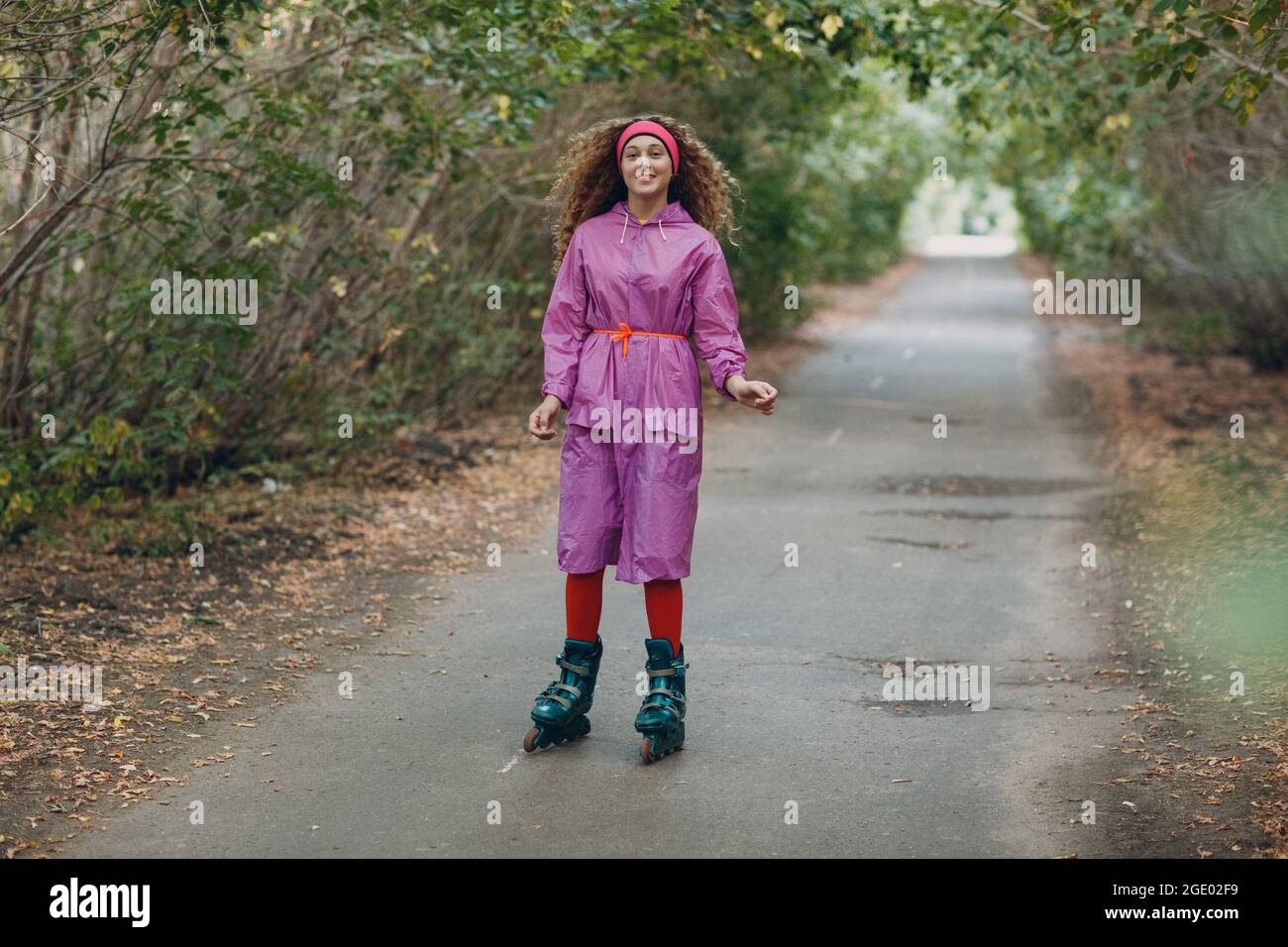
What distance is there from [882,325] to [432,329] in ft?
53.7

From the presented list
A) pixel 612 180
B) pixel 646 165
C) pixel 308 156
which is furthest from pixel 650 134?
pixel 308 156

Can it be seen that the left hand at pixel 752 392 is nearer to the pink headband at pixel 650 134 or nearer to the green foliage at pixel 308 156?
the pink headband at pixel 650 134

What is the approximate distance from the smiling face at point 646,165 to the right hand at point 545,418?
829 millimetres

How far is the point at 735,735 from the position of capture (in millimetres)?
5887

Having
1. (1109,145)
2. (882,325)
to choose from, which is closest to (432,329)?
(1109,145)

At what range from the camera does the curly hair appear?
568 centimetres

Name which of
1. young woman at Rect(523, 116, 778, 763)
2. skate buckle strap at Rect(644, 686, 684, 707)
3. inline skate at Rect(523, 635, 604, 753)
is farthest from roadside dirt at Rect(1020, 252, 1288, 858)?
inline skate at Rect(523, 635, 604, 753)

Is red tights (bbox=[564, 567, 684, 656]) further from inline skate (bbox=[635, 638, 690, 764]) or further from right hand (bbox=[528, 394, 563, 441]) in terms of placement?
right hand (bbox=[528, 394, 563, 441])

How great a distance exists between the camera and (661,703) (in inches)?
215

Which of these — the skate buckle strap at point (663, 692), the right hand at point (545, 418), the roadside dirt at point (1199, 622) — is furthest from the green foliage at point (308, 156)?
the skate buckle strap at point (663, 692)

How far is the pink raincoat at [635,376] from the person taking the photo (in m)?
5.36

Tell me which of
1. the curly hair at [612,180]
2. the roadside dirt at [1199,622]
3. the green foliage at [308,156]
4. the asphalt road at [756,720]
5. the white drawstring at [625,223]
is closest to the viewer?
the asphalt road at [756,720]

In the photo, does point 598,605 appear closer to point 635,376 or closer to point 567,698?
point 567,698

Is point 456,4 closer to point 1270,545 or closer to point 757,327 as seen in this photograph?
point 1270,545
